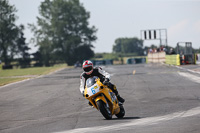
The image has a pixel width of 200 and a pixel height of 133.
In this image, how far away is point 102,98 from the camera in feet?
31.9

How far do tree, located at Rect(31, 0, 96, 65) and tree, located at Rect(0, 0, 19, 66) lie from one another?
5399 mm

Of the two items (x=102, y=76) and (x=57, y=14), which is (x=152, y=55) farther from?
(x=102, y=76)

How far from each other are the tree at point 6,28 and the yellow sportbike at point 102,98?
270 ft

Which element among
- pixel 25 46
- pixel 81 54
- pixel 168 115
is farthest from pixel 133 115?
pixel 25 46

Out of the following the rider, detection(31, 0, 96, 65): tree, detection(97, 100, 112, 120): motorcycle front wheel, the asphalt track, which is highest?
detection(31, 0, 96, 65): tree

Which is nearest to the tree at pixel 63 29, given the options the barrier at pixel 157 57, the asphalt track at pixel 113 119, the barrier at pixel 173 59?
the barrier at pixel 157 57

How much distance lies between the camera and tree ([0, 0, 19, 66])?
90.1 metres

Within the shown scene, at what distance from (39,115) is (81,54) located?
75720 millimetres

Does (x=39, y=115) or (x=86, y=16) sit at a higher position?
(x=86, y=16)

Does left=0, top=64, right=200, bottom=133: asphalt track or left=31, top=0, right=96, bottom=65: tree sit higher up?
left=31, top=0, right=96, bottom=65: tree

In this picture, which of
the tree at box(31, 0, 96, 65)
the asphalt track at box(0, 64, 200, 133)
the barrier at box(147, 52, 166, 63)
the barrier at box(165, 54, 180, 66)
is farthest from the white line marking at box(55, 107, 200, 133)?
the tree at box(31, 0, 96, 65)

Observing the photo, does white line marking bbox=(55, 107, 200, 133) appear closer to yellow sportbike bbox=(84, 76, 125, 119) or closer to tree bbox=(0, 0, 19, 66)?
yellow sportbike bbox=(84, 76, 125, 119)

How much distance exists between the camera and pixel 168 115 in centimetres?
973

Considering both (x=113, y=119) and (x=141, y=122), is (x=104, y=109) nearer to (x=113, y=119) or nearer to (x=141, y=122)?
(x=113, y=119)
